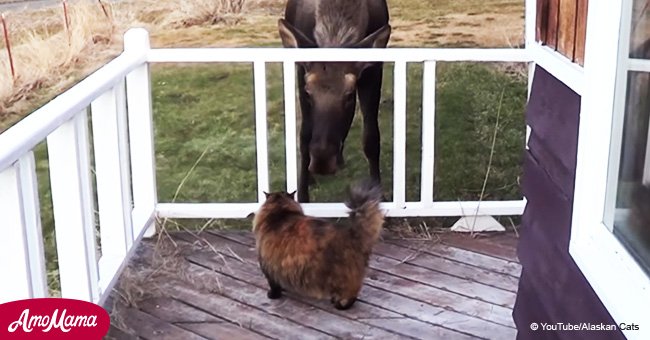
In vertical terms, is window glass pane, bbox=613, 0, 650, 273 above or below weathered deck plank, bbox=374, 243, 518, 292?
above

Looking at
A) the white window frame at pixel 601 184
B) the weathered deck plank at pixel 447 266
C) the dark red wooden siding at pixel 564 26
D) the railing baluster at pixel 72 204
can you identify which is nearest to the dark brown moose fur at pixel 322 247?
the weathered deck plank at pixel 447 266

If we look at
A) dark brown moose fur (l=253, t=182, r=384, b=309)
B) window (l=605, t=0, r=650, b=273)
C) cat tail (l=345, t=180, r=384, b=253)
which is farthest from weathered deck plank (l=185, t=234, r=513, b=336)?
window (l=605, t=0, r=650, b=273)

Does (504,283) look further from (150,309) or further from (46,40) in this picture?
(46,40)

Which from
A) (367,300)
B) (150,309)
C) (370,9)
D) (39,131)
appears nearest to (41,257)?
(39,131)

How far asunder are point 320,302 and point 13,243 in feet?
4.17

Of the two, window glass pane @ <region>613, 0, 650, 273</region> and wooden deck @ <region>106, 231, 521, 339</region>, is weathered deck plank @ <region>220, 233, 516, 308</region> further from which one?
window glass pane @ <region>613, 0, 650, 273</region>

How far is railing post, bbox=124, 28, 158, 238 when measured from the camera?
3.42 m

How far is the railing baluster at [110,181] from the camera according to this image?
2.90m

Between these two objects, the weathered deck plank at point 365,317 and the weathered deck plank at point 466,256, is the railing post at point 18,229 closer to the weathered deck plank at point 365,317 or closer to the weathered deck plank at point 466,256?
the weathered deck plank at point 365,317

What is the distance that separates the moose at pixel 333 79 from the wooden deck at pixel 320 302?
562mm

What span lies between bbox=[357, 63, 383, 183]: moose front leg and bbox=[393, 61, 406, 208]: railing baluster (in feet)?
2.03

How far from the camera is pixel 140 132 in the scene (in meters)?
3.49

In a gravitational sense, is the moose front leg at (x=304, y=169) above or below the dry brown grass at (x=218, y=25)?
below

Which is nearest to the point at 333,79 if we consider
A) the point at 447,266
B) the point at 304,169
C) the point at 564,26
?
the point at 304,169
